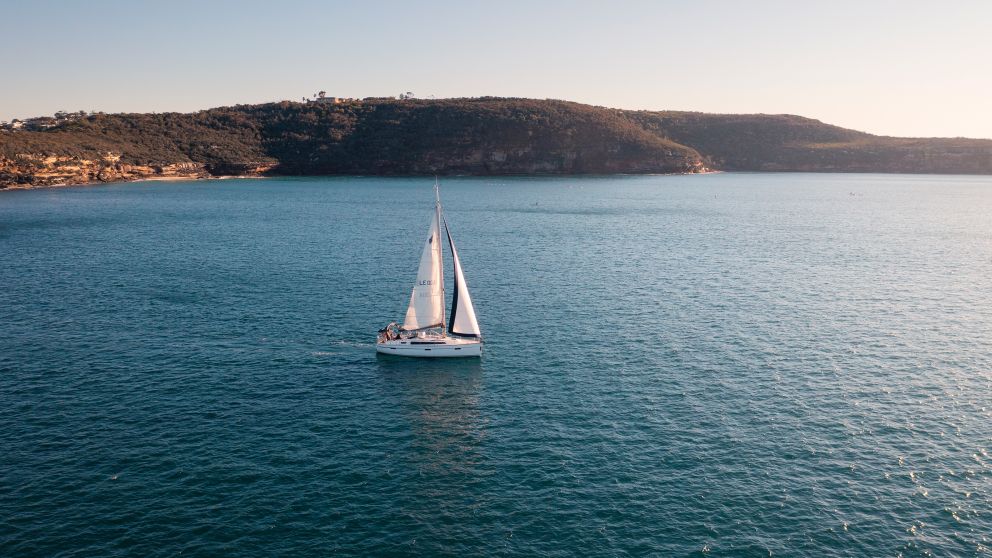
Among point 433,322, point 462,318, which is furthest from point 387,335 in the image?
point 462,318

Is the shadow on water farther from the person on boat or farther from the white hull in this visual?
the person on boat

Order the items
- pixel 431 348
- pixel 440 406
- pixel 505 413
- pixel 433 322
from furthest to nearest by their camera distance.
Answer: pixel 433 322 < pixel 431 348 < pixel 440 406 < pixel 505 413

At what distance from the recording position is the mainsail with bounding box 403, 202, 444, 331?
6619cm

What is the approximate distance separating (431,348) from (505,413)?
1439 centimetres

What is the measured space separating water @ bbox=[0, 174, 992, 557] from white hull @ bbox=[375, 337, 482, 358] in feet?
3.15

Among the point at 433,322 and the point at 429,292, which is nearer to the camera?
the point at 429,292

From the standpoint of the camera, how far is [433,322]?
68.6 metres

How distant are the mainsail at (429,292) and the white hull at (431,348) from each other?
177cm

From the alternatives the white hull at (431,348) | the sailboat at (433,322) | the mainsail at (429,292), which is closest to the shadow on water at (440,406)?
the white hull at (431,348)

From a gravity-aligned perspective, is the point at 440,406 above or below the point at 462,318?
below

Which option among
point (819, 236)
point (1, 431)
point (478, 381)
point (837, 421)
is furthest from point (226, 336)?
point (819, 236)

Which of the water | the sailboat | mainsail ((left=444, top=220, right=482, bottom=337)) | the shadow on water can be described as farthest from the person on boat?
mainsail ((left=444, top=220, right=482, bottom=337))

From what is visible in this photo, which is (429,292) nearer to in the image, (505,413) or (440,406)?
(440,406)

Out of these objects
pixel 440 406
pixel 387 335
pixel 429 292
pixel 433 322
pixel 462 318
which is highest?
pixel 429 292
